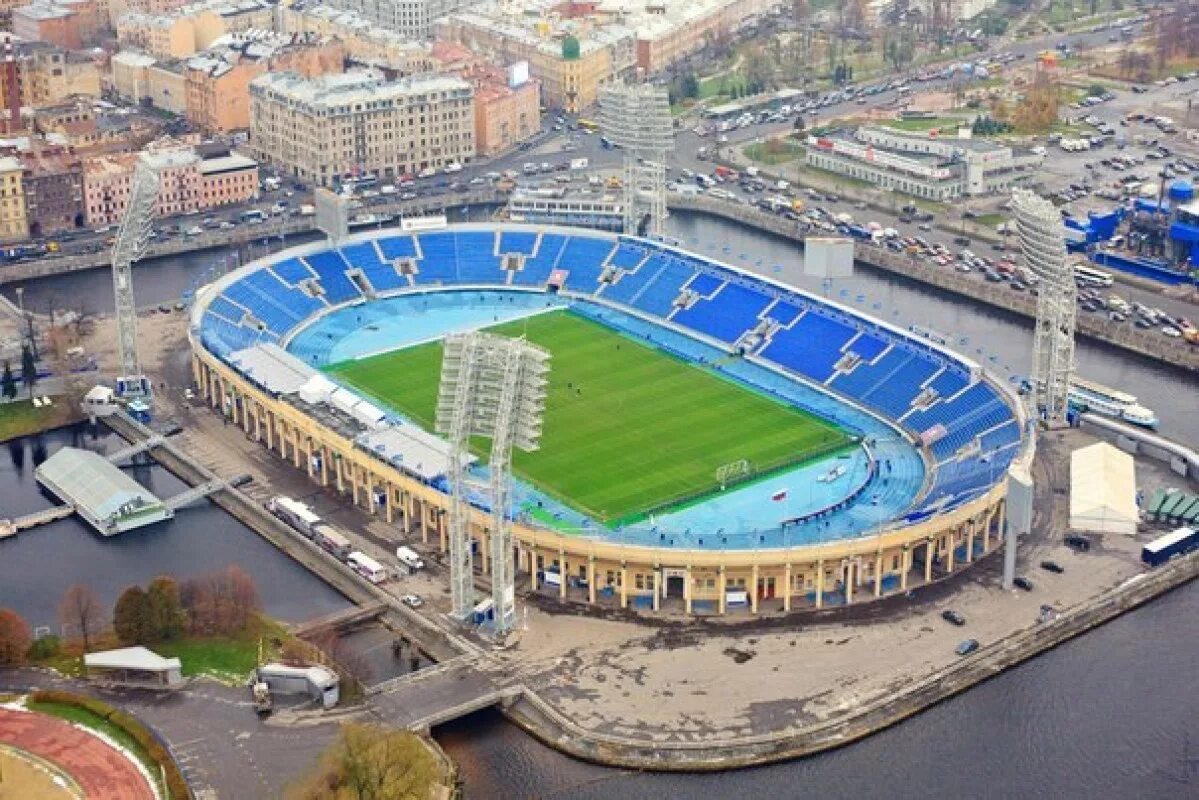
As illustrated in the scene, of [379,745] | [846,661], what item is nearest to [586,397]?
[846,661]

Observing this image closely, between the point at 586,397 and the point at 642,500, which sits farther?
the point at 586,397

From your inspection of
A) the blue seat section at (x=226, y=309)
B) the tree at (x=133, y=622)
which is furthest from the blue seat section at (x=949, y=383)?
the tree at (x=133, y=622)

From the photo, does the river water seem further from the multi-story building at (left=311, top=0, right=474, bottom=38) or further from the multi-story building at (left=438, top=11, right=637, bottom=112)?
the multi-story building at (left=311, top=0, right=474, bottom=38)

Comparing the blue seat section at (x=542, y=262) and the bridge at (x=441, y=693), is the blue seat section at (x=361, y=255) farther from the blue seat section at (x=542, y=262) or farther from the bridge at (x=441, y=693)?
the bridge at (x=441, y=693)

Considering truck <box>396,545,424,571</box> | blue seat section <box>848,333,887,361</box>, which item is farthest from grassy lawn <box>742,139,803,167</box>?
truck <box>396,545,424,571</box>

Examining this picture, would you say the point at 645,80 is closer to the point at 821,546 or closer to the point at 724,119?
the point at 724,119
